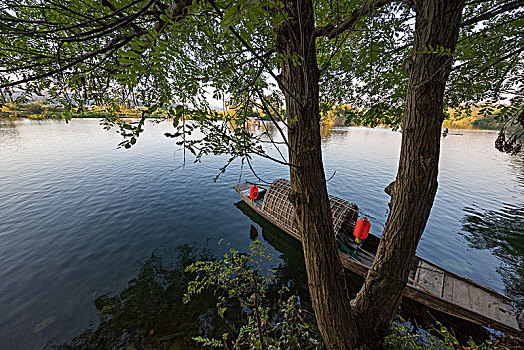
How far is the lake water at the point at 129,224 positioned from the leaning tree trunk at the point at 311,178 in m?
1.52

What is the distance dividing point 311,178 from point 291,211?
7432 mm

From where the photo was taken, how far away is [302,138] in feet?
6.47

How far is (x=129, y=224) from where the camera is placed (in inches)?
433

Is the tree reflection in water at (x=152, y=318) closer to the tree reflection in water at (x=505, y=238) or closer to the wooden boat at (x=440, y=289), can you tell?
the wooden boat at (x=440, y=289)

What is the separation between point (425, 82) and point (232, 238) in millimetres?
10179

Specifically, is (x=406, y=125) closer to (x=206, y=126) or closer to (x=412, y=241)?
(x=412, y=241)

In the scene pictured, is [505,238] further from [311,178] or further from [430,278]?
[311,178]

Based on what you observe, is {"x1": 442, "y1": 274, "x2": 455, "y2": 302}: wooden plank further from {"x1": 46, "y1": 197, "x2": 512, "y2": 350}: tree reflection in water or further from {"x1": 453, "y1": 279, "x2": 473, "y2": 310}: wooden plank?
{"x1": 46, "y1": 197, "x2": 512, "y2": 350}: tree reflection in water

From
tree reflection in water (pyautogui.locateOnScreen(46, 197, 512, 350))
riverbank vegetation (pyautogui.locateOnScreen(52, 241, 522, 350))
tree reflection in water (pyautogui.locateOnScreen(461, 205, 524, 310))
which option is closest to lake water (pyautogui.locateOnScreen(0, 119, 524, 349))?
tree reflection in water (pyautogui.locateOnScreen(461, 205, 524, 310))

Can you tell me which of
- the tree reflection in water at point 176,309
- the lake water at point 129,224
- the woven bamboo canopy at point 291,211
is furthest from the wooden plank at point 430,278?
the lake water at point 129,224

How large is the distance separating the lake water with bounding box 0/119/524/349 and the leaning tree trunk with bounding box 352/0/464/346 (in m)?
2.90

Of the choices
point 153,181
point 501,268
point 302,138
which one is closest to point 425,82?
point 302,138

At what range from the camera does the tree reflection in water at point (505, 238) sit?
8.30m

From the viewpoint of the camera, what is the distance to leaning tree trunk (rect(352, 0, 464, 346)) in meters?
1.94
